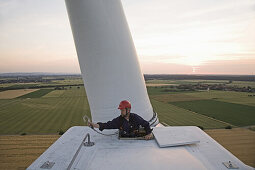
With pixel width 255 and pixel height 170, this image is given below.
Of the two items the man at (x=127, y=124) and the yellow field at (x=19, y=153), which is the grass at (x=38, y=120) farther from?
the man at (x=127, y=124)

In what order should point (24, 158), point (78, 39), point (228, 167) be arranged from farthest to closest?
point (24, 158)
point (78, 39)
point (228, 167)

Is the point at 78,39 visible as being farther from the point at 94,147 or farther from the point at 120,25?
the point at 94,147

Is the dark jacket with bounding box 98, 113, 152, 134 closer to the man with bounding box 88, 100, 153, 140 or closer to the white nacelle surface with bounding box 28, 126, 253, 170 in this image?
the man with bounding box 88, 100, 153, 140

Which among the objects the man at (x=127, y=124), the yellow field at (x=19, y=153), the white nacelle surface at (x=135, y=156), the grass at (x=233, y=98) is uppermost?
the man at (x=127, y=124)

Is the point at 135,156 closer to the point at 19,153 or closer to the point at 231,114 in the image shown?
the point at 19,153

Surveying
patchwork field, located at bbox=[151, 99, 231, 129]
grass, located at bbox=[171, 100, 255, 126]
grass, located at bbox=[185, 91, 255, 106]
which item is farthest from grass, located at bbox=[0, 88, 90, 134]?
grass, located at bbox=[185, 91, 255, 106]

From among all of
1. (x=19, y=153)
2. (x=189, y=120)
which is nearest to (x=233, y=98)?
(x=189, y=120)

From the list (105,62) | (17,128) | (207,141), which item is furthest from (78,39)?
(17,128)

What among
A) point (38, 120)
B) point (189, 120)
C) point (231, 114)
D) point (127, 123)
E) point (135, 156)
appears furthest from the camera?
point (231, 114)

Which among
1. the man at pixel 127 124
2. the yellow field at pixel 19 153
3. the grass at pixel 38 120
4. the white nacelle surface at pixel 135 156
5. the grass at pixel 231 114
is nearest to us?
the white nacelle surface at pixel 135 156

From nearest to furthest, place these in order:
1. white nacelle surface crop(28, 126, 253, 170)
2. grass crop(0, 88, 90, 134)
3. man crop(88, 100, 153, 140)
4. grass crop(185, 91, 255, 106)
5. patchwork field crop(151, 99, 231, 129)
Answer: white nacelle surface crop(28, 126, 253, 170) → man crop(88, 100, 153, 140) → grass crop(0, 88, 90, 134) → patchwork field crop(151, 99, 231, 129) → grass crop(185, 91, 255, 106)

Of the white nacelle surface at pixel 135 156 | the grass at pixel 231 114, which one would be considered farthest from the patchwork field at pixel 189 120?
the white nacelle surface at pixel 135 156
